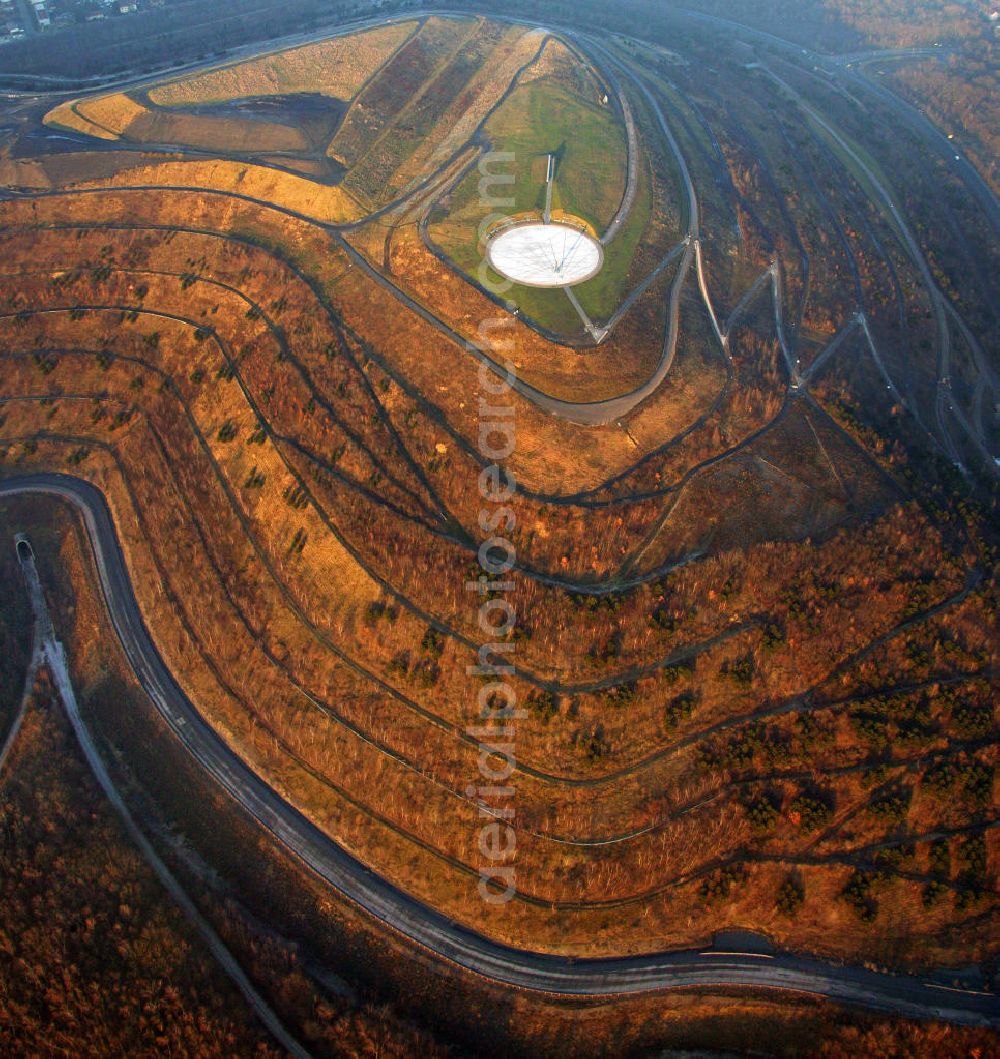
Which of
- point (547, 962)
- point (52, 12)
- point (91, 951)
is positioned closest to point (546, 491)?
point (547, 962)

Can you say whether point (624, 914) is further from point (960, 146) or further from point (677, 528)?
point (960, 146)

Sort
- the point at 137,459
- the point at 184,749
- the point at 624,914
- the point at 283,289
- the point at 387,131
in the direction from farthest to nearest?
the point at 387,131 < the point at 283,289 < the point at 137,459 < the point at 184,749 < the point at 624,914

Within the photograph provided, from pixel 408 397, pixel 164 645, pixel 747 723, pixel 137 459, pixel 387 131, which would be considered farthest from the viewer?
pixel 387 131

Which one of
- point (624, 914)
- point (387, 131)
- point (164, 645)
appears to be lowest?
point (624, 914)

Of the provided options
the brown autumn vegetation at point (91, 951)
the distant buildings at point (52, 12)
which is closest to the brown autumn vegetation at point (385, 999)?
the brown autumn vegetation at point (91, 951)

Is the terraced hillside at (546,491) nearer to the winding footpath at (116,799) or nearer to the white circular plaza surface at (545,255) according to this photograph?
the white circular plaza surface at (545,255)

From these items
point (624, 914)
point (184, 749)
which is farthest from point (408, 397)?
point (624, 914)

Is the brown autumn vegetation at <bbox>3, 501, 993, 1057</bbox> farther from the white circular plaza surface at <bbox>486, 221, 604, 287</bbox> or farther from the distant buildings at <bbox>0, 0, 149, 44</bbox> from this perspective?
the distant buildings at <bbox>0, 0, 149, 44</bbox>
